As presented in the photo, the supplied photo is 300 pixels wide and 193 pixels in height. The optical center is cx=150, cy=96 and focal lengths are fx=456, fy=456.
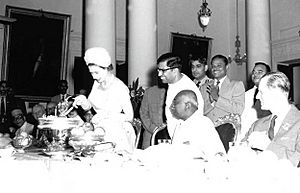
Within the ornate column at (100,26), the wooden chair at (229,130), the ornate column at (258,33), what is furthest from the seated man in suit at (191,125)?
the ornate column at (258,33)

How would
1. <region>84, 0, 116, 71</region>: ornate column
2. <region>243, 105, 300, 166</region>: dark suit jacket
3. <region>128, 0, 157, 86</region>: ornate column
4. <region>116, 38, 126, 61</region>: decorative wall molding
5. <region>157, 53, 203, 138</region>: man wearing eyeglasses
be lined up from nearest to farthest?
<region>243, 105, 300, 166</region>: dark suit jacket
<region>157, 53, 203, 138</region>: man wearing eyeglasses
<region>128, 0, 157, 86</region>: ornate column
<region>84, 0, 116, 71</region>: ornate column
<region>116, 38, 126, 61</region>: decorative wall molding

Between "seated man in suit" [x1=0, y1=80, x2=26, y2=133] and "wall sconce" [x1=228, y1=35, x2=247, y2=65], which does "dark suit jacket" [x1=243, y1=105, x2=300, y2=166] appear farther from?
"wall sconce" [x1=228, y1=35, x2=247, y2=65]

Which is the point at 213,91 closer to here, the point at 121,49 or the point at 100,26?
the point at 100,26

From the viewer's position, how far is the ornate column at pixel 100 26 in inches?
389

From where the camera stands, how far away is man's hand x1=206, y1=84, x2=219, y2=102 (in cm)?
540

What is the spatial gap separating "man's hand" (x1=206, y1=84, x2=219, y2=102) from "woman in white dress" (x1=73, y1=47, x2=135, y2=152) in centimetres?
172

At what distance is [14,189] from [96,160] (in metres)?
0.44

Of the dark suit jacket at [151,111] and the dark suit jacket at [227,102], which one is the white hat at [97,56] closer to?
the dark suit jacket at [227,102]

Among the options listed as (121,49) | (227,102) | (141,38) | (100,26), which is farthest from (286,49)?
(227,102)

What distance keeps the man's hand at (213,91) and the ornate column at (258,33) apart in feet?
22.4

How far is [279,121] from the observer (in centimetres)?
316

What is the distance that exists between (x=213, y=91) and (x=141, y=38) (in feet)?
14.8

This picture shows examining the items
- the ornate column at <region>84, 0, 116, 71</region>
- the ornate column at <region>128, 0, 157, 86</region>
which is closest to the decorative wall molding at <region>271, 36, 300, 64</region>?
the ornate column at <region>128, 0, 157, 86</region>

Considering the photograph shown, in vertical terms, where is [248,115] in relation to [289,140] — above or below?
above
